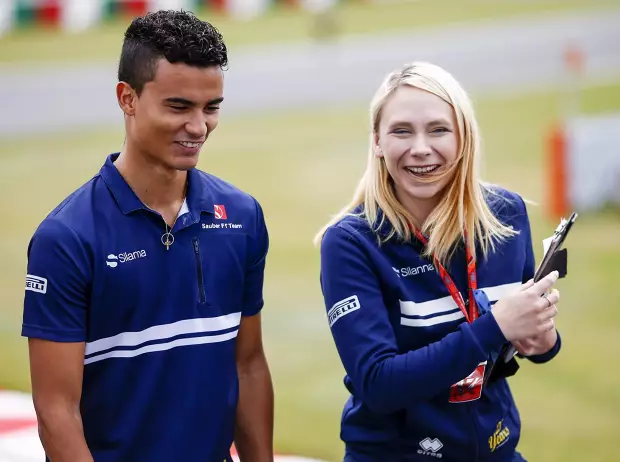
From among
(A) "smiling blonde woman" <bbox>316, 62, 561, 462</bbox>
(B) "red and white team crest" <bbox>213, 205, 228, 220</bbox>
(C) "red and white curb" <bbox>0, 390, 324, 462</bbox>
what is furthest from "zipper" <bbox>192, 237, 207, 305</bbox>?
(C) "red and white curb" <bbox>0, 390, 324, 462</bbox>

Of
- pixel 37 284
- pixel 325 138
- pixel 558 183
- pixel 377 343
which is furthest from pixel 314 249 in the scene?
pixel 37 284

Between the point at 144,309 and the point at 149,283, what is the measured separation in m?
0.07

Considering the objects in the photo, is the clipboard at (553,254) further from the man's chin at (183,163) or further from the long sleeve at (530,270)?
the man's chin at (183,163)

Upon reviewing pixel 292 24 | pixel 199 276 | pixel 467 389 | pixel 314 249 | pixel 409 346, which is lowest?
pixel 314 249

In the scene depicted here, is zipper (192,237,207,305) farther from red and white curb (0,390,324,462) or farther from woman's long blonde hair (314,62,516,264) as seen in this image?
red and white curb (0,390,324,462)

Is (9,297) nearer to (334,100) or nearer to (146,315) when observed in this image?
(146,315)

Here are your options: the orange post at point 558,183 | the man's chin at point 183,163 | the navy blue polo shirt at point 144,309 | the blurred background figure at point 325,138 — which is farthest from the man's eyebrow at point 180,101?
the orange post at point 558,183

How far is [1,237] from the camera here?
980 centimetres

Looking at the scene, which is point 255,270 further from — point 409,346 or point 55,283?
point 55,283

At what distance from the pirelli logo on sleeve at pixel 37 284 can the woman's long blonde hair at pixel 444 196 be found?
801 mm

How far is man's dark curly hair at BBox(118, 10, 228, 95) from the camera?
2.66 metres

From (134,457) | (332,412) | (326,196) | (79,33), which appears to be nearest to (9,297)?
(332,412)

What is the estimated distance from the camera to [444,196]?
3.04 m

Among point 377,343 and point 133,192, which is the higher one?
point 133,192
